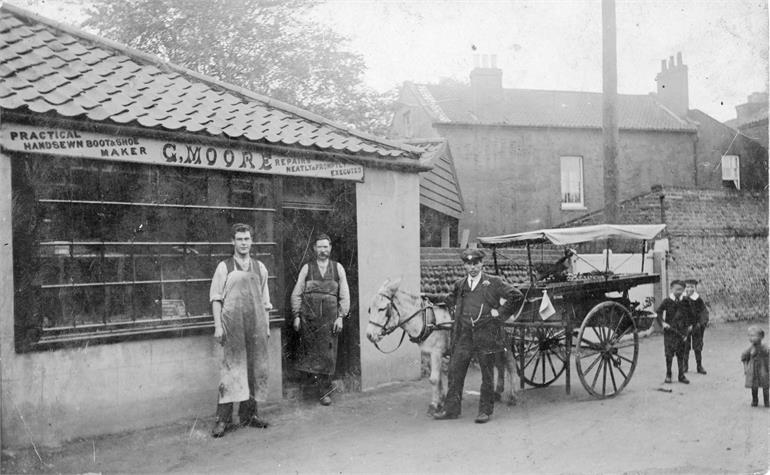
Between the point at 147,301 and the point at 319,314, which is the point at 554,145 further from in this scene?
the point at 147,301

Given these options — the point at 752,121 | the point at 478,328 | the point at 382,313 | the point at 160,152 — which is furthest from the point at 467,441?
the point at 752,121

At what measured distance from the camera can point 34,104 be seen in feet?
19.1

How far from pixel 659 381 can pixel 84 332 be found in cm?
752

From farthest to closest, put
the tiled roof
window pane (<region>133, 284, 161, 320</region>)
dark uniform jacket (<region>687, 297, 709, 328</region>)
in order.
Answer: dark uniform jacket (<region>687, 297, 709, 328</region>), window pane (<region>133, 284, 161, 320</region>), the tiled roof

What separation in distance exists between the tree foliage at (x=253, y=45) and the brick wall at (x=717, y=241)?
10.5 metres

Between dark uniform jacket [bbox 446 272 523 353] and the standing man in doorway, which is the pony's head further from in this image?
the standing man in doorway

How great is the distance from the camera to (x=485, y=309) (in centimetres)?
702

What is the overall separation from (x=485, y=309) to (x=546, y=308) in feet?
3.45

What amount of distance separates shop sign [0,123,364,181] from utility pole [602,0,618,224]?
5943 mm

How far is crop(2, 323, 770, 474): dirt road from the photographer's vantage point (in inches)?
217

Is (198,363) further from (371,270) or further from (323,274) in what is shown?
(371,270)

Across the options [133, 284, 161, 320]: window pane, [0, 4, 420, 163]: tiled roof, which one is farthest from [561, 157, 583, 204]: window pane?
[133, 284, 161, 320]: window pane

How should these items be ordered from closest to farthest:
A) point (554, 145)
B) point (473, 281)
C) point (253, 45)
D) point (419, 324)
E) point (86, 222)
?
point (86, 222), point (473, 281), point (419, 324), point (253, 45), point (554, 145)

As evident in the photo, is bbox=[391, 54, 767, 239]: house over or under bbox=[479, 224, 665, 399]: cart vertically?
over
